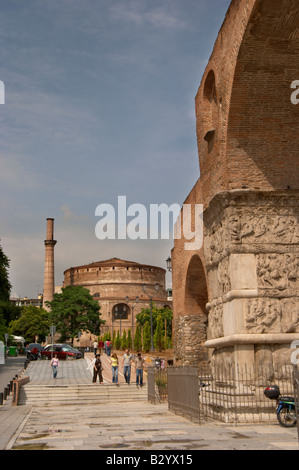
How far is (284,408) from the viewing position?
8.11 m

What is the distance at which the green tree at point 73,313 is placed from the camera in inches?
1901

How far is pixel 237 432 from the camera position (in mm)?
7566

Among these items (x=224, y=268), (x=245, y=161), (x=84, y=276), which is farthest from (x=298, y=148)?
(x=84, y=276)

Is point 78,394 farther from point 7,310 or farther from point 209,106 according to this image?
point 7,310

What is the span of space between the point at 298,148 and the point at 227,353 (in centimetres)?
418

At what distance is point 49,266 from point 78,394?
44.9 m

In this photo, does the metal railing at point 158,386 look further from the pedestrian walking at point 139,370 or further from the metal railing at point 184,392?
the pedestrian walking at point 139,370

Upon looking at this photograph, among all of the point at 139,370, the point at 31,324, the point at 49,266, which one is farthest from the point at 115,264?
the point at 139,370

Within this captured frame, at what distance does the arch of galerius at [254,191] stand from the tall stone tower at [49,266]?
49.8 m

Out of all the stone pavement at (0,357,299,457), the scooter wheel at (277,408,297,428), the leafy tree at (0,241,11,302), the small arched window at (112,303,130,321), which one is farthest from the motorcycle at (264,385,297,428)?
the small arched window at (112,303,130,321)

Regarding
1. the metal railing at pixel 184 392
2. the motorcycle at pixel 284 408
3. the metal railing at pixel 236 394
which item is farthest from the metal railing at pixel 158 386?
the motorcycle at pixel 284 408

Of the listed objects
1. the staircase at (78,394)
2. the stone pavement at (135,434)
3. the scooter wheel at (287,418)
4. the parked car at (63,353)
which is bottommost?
the staircase at (78,394)

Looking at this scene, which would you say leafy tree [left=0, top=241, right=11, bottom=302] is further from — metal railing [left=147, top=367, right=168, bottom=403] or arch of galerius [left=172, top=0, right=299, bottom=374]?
arch of galerius [left=172, top=0, right=299, bottom=374]

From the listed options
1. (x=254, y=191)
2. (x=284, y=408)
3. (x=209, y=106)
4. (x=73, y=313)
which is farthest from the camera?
(x=73, y=313)
